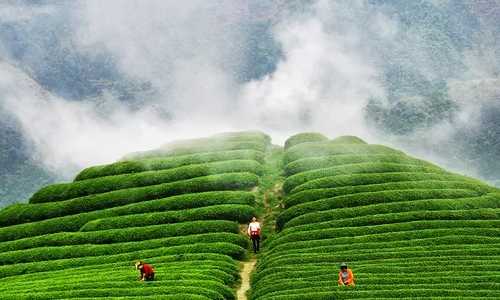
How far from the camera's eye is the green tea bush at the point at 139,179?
175 feet

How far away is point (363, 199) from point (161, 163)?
71.9 ft

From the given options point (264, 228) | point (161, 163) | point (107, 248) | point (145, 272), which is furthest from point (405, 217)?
point (161, 163)

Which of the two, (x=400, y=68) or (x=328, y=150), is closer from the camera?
(x=328, y=150)

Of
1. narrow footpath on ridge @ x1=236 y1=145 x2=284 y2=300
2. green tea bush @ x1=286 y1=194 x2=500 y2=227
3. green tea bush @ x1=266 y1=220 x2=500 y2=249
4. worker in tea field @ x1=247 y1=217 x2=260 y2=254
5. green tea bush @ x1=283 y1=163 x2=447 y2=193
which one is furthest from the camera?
green tea bush @ x1=283 y1=163 x2=447 y2=193

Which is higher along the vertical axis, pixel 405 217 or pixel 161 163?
pixel 161 163

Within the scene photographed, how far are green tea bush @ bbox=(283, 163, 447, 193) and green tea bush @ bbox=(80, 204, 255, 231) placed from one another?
575 cm

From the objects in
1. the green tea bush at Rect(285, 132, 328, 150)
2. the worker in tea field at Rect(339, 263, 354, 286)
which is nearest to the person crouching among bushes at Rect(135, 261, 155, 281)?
the worker in tea field at Rect(339, 263, 354, 286)

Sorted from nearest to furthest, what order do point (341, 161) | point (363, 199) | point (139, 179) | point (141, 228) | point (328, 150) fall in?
point (363, 199) → point (141, 228) → point (341, 161) → point (139, 179) → point (328, 150)

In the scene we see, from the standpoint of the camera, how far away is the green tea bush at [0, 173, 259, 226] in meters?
50.7

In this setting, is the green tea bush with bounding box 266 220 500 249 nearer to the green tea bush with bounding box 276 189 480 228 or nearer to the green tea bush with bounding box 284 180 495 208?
the green tea bush with bounding box 276 189 480 228

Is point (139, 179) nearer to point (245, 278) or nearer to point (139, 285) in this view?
point (245, 278)

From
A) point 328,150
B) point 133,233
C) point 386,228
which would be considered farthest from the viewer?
point 328,150

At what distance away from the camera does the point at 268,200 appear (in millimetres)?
50219

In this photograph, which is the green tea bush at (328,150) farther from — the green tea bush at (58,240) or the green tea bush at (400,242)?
the green tea bush at (400,242)
